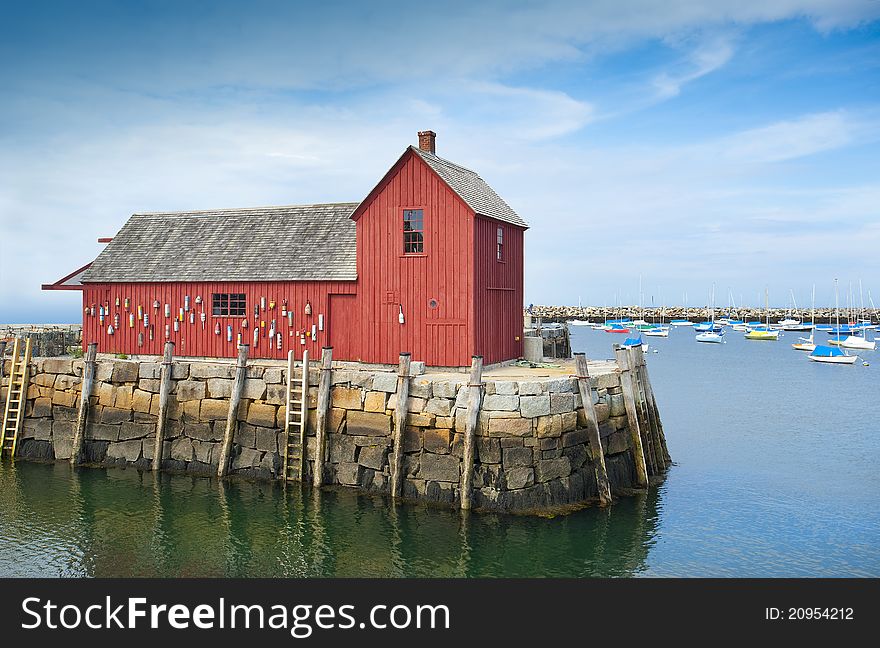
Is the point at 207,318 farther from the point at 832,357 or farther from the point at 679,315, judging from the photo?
the point at 679,315

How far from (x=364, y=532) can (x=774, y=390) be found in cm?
3551

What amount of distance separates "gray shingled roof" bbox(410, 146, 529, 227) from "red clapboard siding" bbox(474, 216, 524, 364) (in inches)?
11.7

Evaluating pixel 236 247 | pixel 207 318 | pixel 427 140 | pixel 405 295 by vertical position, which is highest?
pixel 427 140

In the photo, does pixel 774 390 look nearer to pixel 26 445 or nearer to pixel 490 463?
pixel 490 463

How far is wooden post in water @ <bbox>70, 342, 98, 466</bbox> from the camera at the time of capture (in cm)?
2269

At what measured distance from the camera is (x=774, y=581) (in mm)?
14719

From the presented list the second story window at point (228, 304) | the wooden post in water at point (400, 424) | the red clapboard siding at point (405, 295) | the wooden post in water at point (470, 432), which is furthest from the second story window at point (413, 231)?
the wooden post in water at point (470, 432)

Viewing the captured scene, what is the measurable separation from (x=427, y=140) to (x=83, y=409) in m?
13.6

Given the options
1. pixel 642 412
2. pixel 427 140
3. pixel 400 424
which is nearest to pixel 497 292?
pixel 427 140

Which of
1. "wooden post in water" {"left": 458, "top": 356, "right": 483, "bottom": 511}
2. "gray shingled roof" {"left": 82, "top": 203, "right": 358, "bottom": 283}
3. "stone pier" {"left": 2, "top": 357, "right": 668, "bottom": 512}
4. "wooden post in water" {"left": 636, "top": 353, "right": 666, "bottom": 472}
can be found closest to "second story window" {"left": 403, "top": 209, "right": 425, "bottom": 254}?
"gray shingled roof" {"left": 82, "top": 203, "right": 358, "bottom": 283}

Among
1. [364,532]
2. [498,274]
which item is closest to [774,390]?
[498,274]

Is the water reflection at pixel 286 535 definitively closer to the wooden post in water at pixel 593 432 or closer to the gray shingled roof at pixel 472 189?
the wooden post in water at pixel 593 432

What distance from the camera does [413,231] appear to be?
23.6 m

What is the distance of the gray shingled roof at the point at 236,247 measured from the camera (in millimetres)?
26094
